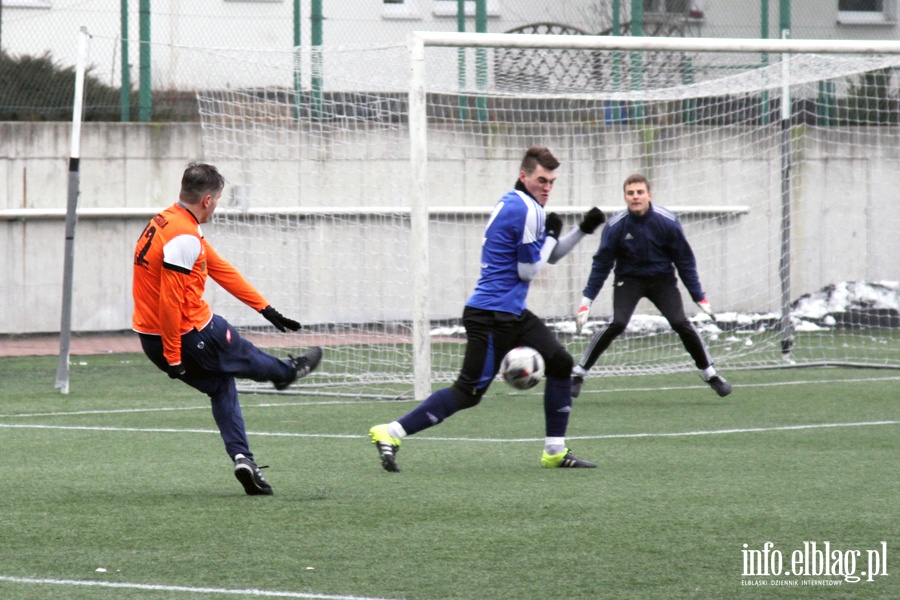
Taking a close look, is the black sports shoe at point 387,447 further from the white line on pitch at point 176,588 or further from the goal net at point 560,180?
the goal net at point 560,180

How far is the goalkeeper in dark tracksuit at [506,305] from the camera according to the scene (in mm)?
7312

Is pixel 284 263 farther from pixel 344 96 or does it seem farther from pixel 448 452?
pixel 448 452

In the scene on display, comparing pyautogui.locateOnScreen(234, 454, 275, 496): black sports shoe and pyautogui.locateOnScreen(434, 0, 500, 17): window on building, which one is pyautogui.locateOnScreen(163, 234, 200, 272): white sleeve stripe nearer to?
pyautogui.locateOnScreen(234, 454, 275, 496): black sports shoe


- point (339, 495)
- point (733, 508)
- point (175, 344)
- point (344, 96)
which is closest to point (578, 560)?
point (733, 508)

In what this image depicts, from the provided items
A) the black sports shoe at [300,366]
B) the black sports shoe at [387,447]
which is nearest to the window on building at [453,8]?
the black sports shoe at [387,447]

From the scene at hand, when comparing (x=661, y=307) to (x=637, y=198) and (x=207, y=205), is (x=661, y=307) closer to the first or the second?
(x=637, y=198)

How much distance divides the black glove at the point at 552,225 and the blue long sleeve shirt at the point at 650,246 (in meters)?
3.58

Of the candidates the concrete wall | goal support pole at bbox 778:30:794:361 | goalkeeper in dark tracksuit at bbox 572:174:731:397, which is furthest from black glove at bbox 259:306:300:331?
goal support pole at bbox 778:30:794:361

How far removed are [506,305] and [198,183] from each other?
1.95 metres

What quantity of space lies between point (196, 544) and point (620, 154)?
39.2 feet

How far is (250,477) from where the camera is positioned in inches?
258

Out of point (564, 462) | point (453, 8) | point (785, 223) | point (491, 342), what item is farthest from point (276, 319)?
point (453, 8)

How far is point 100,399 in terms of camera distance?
11.3 m

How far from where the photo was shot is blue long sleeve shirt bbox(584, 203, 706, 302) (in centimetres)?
1089
